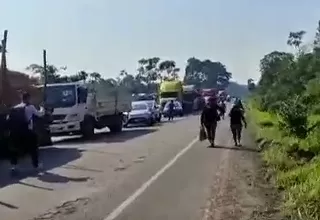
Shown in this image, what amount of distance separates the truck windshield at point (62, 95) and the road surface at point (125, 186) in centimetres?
642

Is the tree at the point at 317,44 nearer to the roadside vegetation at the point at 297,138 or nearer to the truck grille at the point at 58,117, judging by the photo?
the roadside vegetation at the point at 297,138

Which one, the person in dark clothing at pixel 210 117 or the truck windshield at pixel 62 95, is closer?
the person in dark clothing at pixel 210 117

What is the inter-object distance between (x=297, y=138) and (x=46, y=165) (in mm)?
7032

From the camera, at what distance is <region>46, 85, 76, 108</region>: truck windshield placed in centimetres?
2906

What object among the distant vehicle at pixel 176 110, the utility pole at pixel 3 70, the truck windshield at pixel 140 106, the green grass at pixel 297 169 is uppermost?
the utility pole at pixel 3 70

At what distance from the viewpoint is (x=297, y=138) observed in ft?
65.2

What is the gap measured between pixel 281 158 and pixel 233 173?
149 cm

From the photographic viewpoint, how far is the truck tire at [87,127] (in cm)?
2965

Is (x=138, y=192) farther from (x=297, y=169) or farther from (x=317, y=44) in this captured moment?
(x=317, y=44)

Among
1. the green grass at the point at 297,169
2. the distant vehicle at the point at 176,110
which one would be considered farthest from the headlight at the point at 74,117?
the distant vehicle at the point at 176,110

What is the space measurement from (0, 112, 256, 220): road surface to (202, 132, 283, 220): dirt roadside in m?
0.03

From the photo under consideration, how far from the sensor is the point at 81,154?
856 inches

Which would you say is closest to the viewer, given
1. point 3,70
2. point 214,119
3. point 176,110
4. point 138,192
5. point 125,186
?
point 138,192

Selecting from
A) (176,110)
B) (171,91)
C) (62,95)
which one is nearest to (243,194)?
(62,95)
